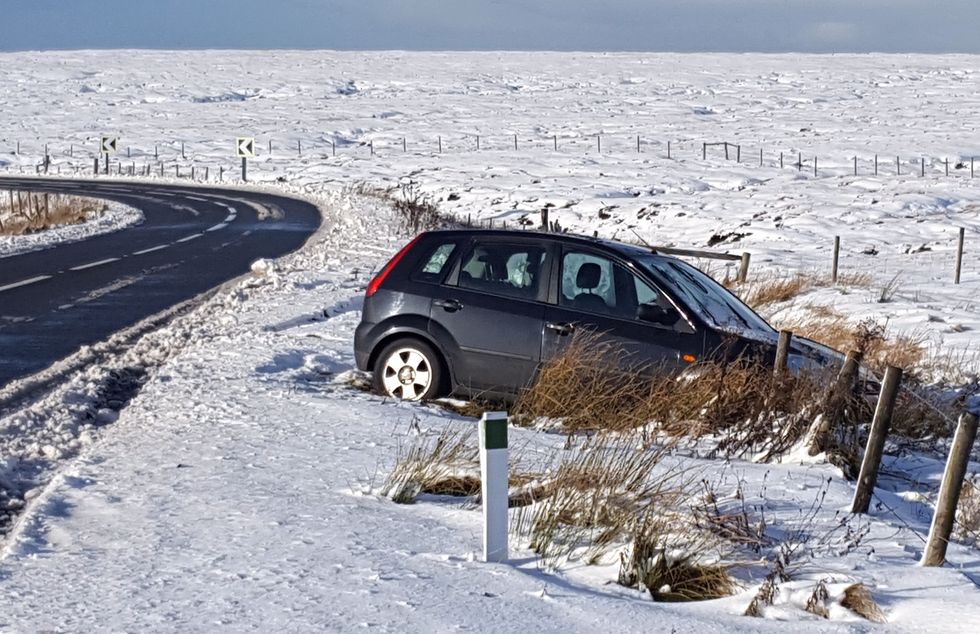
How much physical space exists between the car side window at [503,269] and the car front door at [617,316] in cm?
19

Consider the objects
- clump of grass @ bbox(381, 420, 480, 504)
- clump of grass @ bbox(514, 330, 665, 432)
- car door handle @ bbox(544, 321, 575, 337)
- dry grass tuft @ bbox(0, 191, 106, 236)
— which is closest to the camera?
clump of grass @ bbox(381, 420, 480, 504)

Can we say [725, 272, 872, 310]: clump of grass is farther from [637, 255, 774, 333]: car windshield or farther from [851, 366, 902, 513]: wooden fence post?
[851, 366, 902, 513]: wooden fence post

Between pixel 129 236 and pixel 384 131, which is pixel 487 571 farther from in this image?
pixel 384 131

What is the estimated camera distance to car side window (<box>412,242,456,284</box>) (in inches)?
363

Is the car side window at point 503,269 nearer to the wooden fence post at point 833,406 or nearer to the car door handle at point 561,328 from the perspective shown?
the car door handle at point 561,328

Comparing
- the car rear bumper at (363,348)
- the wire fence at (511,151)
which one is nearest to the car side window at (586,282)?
the car rear bumper at (363,348)

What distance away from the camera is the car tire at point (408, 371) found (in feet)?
29.4

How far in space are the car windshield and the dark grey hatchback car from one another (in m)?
0.02

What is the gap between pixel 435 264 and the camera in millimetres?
9266

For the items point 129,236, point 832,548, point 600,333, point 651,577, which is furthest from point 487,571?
point 129,236

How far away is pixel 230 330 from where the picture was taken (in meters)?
11.9

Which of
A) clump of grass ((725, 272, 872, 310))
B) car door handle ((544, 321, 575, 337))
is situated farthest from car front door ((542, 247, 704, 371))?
clump of grass ((725, 272, 872, 310))

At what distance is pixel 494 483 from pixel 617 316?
156 inches

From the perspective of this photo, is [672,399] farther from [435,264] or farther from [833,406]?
[435,264]
